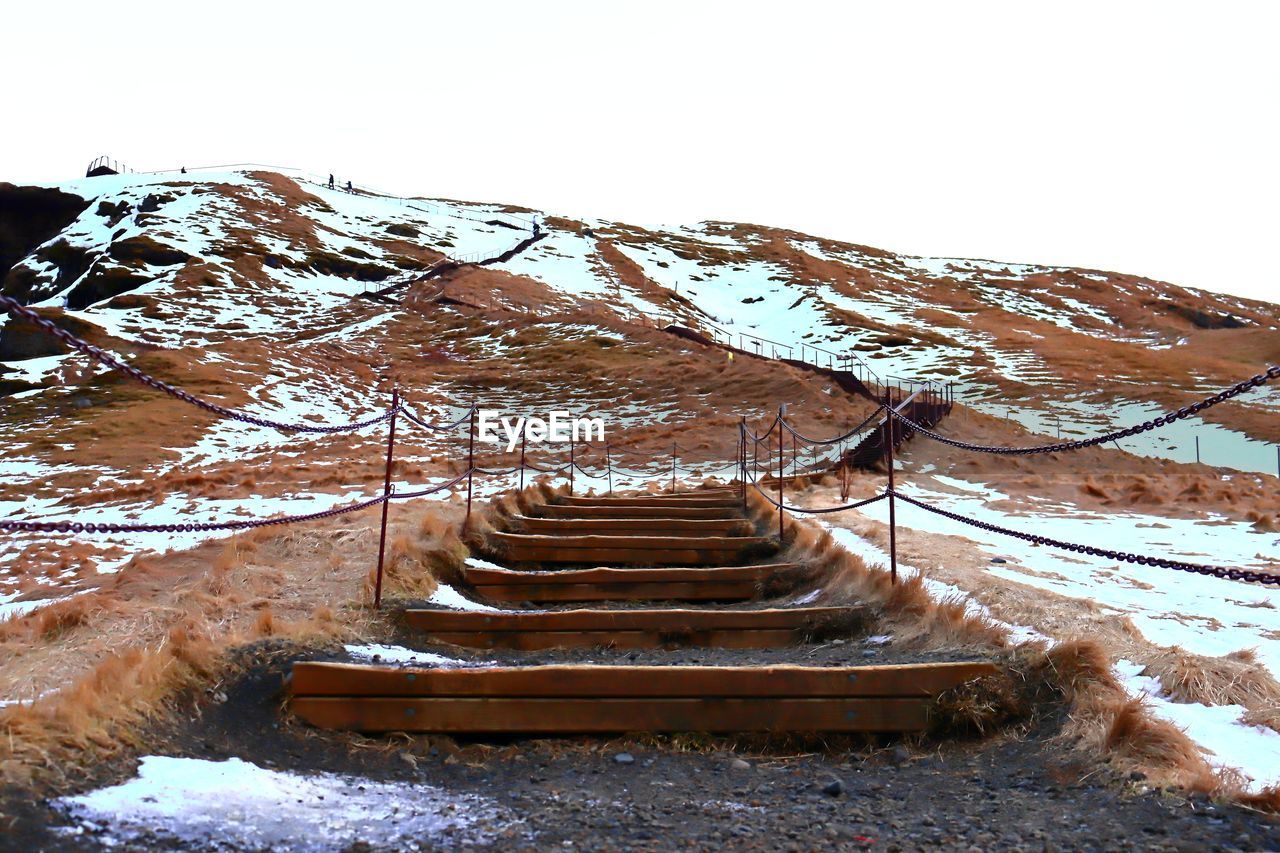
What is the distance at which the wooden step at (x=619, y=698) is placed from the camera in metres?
3.83

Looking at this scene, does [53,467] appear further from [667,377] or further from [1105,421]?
[1105,421]

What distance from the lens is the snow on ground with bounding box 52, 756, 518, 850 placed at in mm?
2611

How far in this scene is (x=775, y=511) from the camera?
376 inches

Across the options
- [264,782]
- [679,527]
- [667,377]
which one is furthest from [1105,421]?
[264,782]

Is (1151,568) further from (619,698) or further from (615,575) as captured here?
(619,698)

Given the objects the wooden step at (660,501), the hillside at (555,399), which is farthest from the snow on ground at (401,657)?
the wooden step at (660,501)

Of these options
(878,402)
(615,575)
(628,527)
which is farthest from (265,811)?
(878,402)

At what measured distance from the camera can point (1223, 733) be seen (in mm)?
3375

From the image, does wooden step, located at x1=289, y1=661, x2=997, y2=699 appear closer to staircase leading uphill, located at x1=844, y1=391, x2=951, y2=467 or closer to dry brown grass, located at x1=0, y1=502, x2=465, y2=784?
dry brown grass, located at x1=0, y1=502, x2=465, y2=784

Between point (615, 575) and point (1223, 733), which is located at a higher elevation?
point (1223, 733)

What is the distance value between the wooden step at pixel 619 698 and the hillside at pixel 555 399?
1.00 metres

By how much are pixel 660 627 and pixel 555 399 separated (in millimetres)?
27705

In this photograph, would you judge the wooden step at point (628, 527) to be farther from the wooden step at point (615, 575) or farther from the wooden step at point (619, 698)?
the wooden step at point (619, 698)

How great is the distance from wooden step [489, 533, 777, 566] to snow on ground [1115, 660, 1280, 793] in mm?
4487
